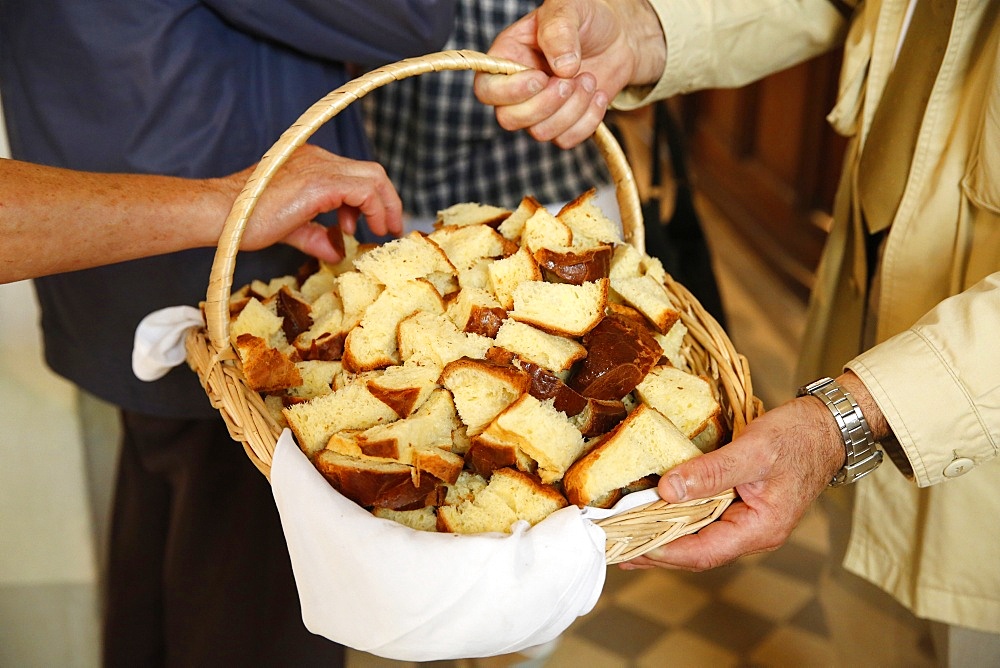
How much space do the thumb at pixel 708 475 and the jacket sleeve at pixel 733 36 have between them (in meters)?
0.79

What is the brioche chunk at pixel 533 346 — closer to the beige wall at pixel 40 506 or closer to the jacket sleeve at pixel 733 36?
the jacket sleeve at pixel 733 36

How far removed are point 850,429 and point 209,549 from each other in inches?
44.9

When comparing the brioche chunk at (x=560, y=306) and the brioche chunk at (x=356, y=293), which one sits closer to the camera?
the brioche chunk at (x=560, y=306)

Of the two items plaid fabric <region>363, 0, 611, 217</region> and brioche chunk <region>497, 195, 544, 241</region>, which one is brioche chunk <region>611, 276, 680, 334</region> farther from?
plaid fabric <region>363, 0, 611, 217</region>

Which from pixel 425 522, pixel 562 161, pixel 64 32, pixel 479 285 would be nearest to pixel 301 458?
pixel 425 522

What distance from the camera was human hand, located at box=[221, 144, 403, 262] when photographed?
117cm

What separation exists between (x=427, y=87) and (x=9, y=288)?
102 centimetres

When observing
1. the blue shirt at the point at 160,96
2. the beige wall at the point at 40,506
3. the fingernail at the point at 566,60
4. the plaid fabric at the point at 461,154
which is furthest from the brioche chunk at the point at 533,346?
the beige wall at the point at 40,506

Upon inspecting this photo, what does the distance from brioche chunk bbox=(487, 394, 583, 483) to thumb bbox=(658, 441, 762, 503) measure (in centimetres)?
12

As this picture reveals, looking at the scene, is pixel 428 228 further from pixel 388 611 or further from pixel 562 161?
pixel 388 611

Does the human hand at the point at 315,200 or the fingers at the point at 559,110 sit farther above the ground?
the fingers at the point at 559,110

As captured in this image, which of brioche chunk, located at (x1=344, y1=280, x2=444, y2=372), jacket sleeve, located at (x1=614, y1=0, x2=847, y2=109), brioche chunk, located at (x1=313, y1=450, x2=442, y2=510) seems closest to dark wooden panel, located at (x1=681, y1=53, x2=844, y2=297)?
jacket sleeve, located at (x1=614, y1=0, x2=847, y2=109)

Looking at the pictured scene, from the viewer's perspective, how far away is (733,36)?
4.67ft

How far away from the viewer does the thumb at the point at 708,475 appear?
900mm
